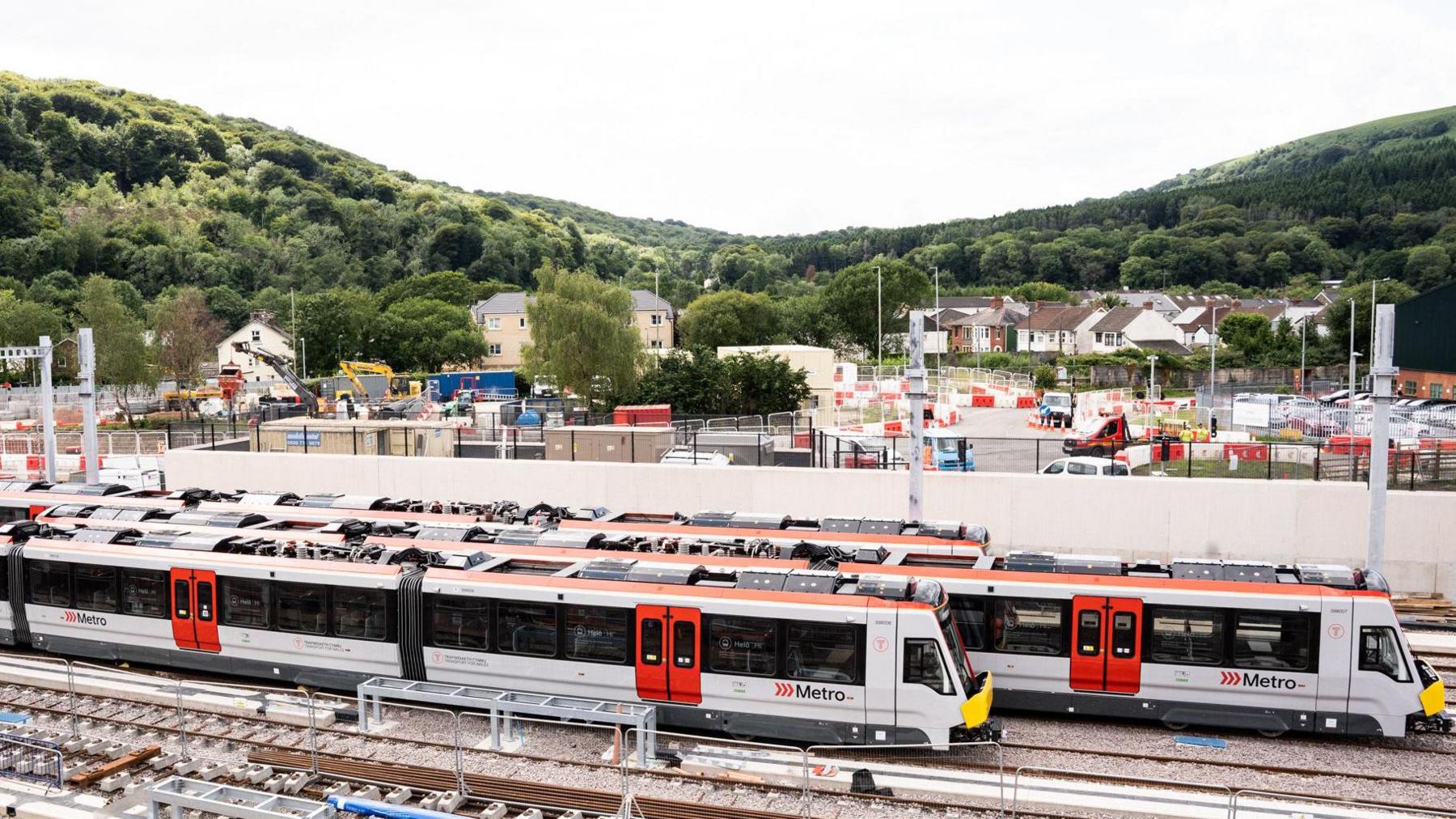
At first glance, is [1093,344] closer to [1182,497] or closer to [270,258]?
[1182,497]

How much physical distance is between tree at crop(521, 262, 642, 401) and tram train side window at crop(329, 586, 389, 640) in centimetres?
3925

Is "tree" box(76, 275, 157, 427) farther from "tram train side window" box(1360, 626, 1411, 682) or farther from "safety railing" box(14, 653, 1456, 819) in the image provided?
"tram train side window" box(1360, 626, 1411, 682)

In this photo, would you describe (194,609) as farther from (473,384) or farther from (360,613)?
(473,384)

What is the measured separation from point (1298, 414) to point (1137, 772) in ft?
116

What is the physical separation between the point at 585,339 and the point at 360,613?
4078 cm

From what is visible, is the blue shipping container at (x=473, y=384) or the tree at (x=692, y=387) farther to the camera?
the blue shipping container at (x=473, y=384)

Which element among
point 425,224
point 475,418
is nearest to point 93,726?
point 475,418

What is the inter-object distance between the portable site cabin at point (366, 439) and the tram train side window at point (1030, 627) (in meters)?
21.9

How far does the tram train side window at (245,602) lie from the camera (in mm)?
15828

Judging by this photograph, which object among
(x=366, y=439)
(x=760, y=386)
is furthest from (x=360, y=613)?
(x=760, y=386)

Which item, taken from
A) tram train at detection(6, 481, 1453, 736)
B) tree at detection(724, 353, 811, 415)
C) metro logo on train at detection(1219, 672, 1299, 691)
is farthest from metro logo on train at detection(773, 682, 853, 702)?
tree at detection(724, 353, 811, 415)

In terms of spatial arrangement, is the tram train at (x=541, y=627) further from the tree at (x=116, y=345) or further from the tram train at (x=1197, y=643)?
the tree at (x=116, y=345)

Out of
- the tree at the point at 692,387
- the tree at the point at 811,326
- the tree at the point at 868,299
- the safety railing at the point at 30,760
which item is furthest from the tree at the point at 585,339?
the safety railing at the point at 30,760

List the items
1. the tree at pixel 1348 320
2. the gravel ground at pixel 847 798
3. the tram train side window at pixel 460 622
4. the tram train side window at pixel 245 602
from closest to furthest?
the gravel ground at pixel 847 798
the tram train side window at pixel 460 622
the tram train side window at pixel 245 602
the tree at pixel 1348 320
